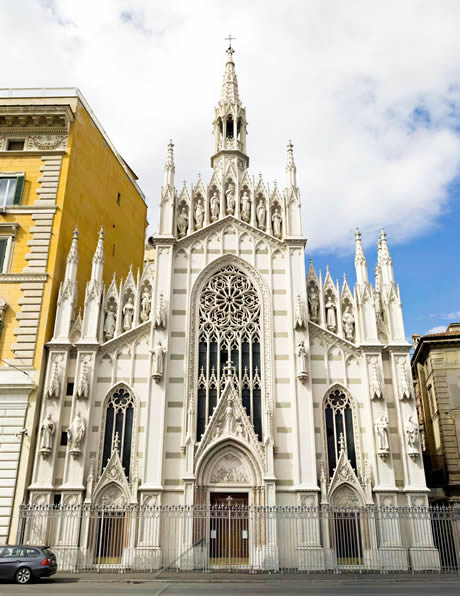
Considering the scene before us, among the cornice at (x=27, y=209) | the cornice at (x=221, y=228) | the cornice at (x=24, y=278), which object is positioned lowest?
the cornice at (x=24, y=278)

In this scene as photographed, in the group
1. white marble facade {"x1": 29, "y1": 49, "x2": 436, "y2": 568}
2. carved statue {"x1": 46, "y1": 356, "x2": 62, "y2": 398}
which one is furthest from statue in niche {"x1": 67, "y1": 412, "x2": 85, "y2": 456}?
carved statue {"x1": 46, "y1": 356, "x2": 62, "y2": 398}

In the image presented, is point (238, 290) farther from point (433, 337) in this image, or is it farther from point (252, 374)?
point (433, 337)

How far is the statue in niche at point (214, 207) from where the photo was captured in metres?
26.7

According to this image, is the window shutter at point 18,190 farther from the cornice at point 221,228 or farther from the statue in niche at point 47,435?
the statue in niche at point 47,435

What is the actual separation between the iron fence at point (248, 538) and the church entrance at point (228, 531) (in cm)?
4

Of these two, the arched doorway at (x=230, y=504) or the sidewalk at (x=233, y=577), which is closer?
the sidewalk at (x=233, y=577)

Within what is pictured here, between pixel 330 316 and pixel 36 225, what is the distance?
13748 millimetres

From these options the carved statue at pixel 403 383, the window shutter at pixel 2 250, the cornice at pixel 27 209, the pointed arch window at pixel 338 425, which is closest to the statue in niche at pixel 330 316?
the pointed arch window at pixel 338 425

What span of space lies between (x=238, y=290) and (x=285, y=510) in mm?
9529

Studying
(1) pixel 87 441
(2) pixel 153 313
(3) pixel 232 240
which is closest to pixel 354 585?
(1) pixel 87 441

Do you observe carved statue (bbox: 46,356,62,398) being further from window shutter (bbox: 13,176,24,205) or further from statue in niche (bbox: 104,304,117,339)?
window shutter (bbox: 13,176,24,205)

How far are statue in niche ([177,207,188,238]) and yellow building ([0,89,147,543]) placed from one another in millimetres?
4868

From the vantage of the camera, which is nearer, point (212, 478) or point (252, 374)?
point (212, 478)

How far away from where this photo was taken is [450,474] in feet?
91.2
